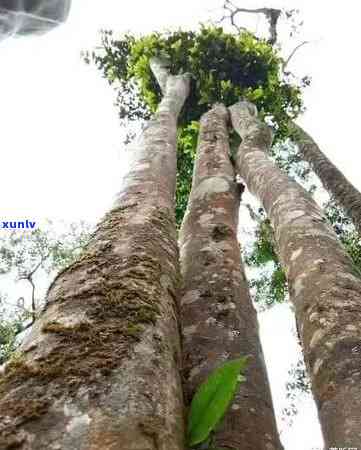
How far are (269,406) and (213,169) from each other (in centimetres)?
319

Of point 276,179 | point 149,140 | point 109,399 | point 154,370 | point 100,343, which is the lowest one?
point 109,399

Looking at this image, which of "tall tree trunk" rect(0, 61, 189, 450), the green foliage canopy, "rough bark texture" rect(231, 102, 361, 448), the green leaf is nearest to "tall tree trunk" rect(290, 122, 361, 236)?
the green foliage canopy

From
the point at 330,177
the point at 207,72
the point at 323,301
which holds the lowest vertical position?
the point at 323,301

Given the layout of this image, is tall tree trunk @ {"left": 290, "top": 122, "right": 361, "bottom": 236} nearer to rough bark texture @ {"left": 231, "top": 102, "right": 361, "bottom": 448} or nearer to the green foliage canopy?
the green foliage canopy

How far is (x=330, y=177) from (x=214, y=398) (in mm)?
8019

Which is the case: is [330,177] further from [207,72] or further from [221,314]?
[221,314]

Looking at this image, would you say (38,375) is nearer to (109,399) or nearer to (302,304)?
(109,399)

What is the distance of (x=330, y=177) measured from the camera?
9117 millimetres

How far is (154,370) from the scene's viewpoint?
1.59 metres

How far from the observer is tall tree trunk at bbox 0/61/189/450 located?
1280mm

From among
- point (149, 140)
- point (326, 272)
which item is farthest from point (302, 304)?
point (149, 140)

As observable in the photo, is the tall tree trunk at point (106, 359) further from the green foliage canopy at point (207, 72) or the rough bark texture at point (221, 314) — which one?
the green foliage canopy at point (207, 72)

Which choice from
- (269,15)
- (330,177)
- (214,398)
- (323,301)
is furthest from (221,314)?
(269,15)

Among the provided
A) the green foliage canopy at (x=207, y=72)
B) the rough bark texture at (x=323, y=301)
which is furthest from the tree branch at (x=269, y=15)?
the rough bark texture at (x=323, y=301)
